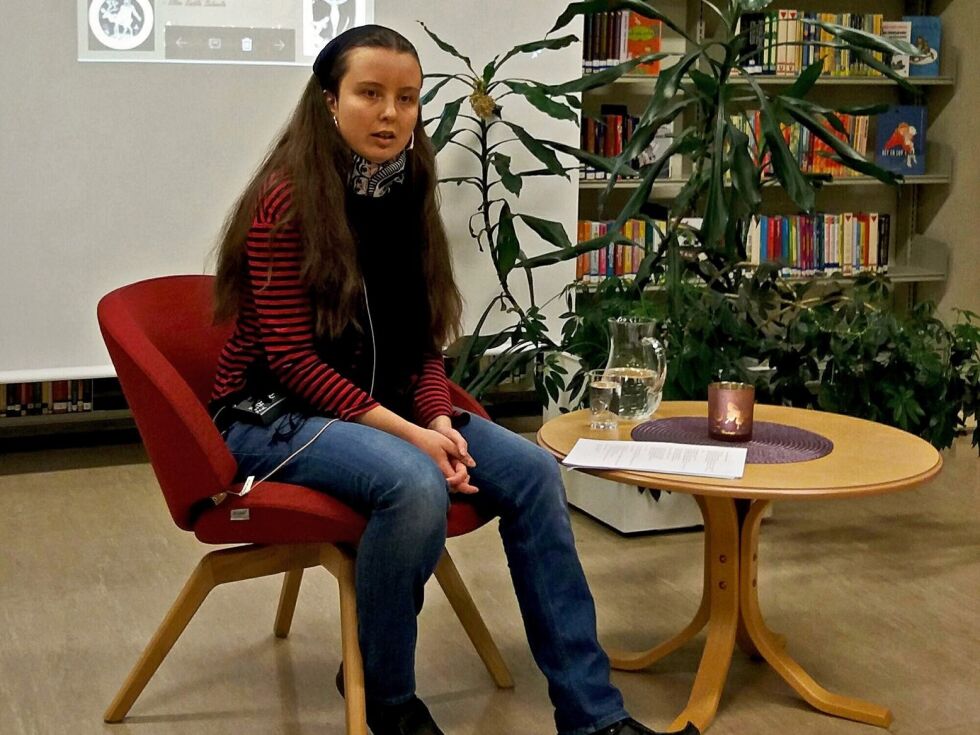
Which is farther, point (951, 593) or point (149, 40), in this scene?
point (149, 40)

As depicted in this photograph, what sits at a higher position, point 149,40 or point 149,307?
point 149,40

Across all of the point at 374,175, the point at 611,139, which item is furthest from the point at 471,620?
the point at 611,139

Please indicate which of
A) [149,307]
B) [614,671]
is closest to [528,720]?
[614,671]

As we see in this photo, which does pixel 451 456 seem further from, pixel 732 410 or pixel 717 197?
pixel 717 197

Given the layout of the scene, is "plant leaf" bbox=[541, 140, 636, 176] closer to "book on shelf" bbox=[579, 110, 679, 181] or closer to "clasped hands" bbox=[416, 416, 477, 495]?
"book on shelf" bbox=[579, 110, 679, 181]

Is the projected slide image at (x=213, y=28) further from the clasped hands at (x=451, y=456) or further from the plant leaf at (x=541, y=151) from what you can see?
the clasped hands at (x=451, y=456)

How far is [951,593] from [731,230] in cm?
99

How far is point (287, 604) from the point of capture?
2.47m

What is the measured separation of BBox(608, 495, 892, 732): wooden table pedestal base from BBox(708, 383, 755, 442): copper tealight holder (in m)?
0.11

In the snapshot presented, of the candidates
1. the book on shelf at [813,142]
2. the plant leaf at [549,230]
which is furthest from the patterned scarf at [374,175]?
the book on shelf at [813,142]

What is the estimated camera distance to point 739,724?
211cm

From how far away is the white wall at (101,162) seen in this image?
359 centimetres

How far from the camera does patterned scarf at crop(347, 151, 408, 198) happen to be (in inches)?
80.0

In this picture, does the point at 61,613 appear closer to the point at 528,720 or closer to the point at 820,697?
the point at 528,720
